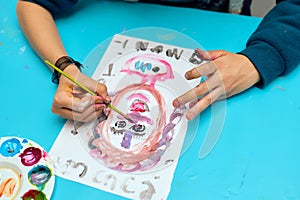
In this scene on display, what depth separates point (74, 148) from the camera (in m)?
0.66

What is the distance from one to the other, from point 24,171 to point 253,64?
0.46 metres

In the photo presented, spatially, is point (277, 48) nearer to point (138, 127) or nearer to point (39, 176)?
point (138, 127)

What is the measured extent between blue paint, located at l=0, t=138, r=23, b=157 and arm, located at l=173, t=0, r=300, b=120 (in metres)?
0.29

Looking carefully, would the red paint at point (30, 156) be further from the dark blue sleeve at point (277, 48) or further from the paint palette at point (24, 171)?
the dark blue sleeve at point (277, 48)

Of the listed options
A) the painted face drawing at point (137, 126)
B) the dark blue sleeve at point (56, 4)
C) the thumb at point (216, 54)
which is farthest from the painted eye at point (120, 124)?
the dark blue sleeve at point (56, 4)

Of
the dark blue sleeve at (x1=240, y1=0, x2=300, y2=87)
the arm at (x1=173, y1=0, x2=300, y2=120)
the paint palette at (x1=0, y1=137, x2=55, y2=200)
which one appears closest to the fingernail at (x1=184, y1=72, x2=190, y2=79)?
the arm at (x1=173, y1=0, x2=300, y2=120)

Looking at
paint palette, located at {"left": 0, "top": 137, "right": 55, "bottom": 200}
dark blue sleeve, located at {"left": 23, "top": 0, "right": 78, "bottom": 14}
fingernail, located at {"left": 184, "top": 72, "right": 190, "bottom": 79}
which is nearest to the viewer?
paint palette, located at {"left": 0, "top": 137, "right": 55, "bottom": 200}

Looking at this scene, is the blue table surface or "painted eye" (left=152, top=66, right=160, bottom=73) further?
"painted eye" (left=152, top=66, right=160, bottom=73)

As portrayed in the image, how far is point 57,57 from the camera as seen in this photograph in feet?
2.53

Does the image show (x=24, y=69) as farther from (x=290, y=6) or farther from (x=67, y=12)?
(x=290, y=6)

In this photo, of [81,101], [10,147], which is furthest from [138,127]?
[10,147]

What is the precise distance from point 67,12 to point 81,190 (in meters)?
0.46

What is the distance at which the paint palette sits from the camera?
23.8 inches

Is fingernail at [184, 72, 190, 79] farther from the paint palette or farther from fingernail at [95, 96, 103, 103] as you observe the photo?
the paint palette
